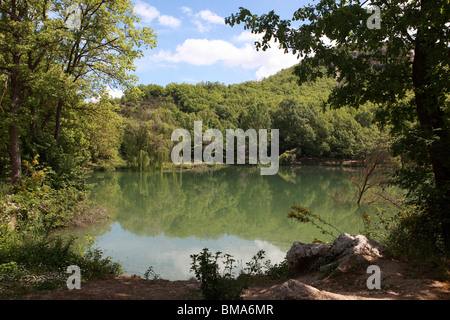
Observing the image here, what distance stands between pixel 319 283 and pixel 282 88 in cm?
9023

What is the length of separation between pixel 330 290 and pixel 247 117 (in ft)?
175

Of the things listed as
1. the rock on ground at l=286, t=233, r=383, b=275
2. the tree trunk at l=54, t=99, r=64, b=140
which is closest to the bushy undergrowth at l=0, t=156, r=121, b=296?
the tree trunk at l=54, t=99, r=64, b=140

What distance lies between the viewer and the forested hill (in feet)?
104

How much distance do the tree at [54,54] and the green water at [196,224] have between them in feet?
12.3

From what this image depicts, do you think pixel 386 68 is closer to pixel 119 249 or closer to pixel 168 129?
pixel 119 249

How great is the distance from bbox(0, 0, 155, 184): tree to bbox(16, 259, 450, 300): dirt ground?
5996 millimetres

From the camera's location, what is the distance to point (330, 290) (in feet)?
12.7

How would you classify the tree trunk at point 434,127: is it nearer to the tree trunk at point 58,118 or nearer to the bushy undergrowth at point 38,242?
the bushy undergrowth at point 38,242

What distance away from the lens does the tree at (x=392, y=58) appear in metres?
4.09

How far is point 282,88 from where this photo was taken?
90000 mm

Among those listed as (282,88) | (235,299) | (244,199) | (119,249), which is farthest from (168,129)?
(282,88)

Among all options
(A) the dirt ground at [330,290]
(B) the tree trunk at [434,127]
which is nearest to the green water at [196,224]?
(A) the dirt ground at [330,290]

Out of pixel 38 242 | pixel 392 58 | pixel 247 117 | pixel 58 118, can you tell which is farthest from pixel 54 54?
pixel 247 117

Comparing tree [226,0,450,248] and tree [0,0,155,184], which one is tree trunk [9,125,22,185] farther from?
tree [226,0,450,248]
